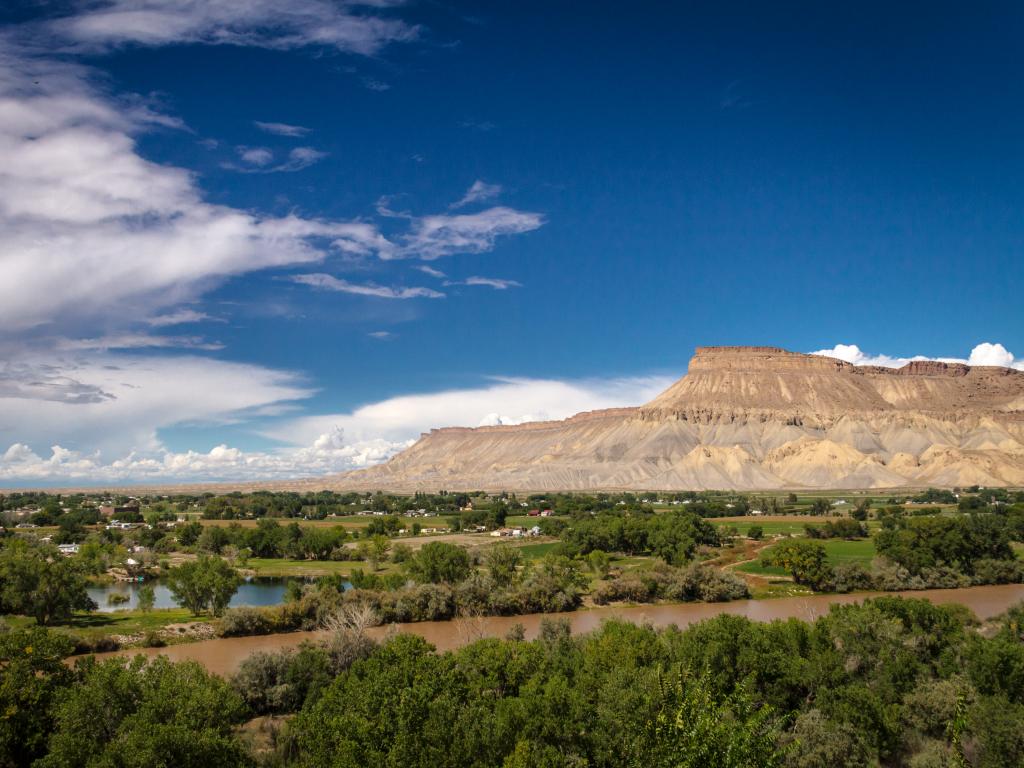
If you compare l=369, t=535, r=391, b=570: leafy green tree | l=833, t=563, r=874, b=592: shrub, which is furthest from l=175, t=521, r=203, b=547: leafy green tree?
l=833, t=563, r=874, b=592: shrub

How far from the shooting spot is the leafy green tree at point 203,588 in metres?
46.6

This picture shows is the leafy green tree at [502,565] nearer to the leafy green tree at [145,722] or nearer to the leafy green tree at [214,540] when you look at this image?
the leafy green tree at [145,722]

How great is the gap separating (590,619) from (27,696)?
102 ft

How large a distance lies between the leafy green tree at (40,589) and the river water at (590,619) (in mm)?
8219

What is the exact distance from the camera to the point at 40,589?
42.4m

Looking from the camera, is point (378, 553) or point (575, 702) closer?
point (575, 702)

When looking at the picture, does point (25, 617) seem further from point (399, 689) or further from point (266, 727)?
point (399, 689)

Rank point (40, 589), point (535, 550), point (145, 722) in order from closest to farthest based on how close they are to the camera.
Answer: point (145, 722) < point (40, 589) < point (535, 550)

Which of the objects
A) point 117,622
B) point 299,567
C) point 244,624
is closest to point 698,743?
point 244,624

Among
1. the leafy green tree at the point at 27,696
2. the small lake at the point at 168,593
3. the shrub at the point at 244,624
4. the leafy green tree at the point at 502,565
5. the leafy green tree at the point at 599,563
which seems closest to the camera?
the leafy green tree at the point at 27,696

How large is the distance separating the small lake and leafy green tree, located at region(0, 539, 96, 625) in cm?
551

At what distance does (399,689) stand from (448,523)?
80705mm

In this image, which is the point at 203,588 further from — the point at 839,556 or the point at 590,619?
the point at 839,556

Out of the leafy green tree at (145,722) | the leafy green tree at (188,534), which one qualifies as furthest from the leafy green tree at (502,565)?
the leafy green tree at (188,534)
